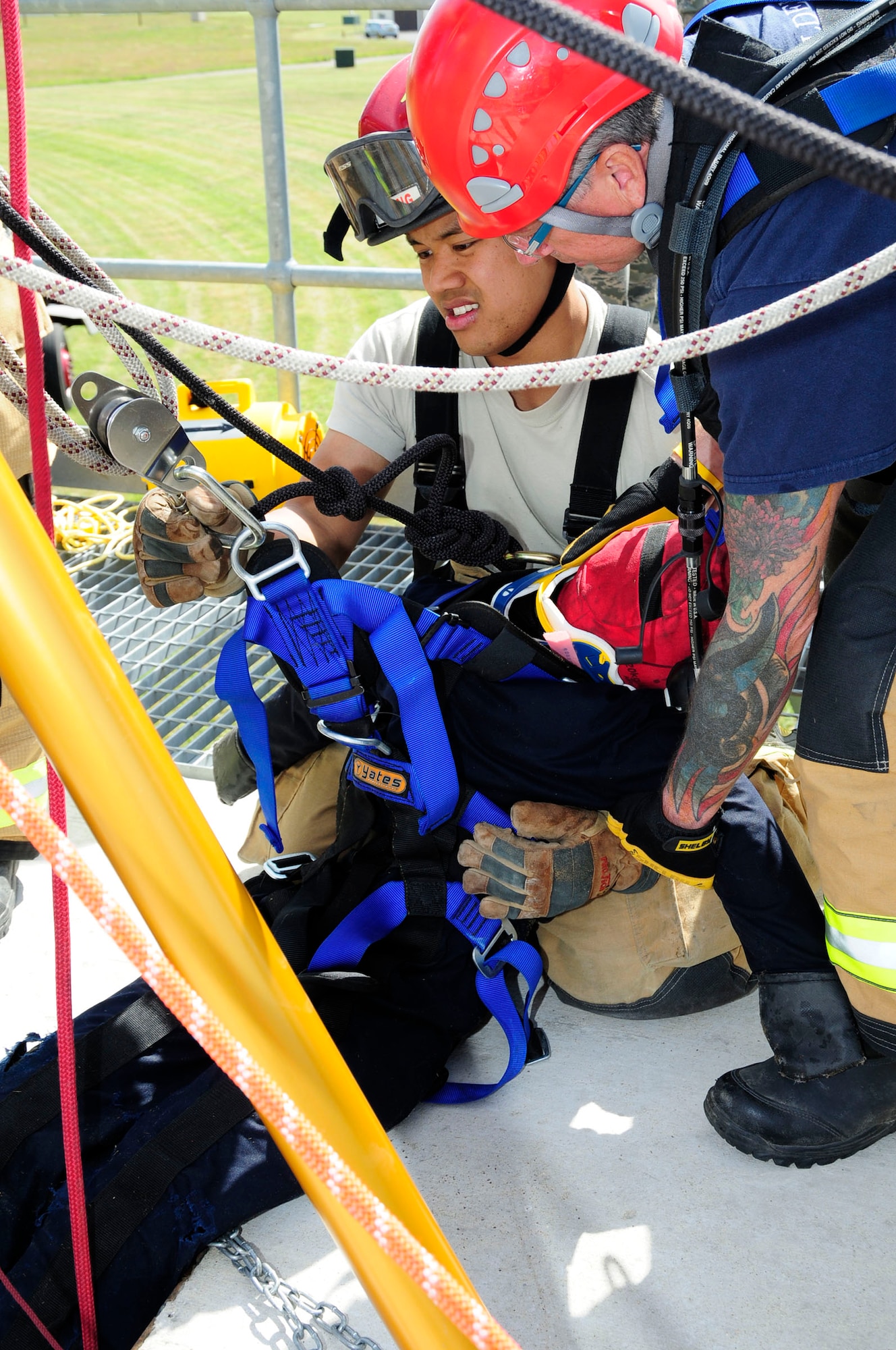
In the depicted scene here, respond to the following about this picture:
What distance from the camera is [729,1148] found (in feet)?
5.60

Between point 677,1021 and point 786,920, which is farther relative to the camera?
point 677,1021

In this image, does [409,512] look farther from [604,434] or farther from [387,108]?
[387,108]

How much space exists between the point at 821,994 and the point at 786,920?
122mm

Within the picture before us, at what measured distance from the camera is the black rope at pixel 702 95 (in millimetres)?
717

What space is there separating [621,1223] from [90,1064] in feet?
2.74

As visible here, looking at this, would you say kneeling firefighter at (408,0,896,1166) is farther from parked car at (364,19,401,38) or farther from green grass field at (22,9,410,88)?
green grass field at (22,9,410,88)

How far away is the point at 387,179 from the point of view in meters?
2.07

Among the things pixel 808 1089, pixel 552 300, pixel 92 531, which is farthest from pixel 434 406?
pixel 92 531

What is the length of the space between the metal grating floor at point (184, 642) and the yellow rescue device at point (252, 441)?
0.37m

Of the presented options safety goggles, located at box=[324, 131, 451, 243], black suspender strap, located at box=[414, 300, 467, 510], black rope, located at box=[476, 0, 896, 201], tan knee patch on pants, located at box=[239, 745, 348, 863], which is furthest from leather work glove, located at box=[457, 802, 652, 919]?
black rope, located at box=[476, 0, 896, 201]

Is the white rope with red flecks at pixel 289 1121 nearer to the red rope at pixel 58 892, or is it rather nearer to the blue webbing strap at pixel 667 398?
the red rope at pixel 58 892

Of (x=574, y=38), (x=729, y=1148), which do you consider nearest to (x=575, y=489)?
(x=729, y=1148)

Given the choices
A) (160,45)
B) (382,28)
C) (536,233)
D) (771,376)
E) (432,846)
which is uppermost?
Result: (160,45)

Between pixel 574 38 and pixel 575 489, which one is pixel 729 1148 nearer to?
pixel 575 489
